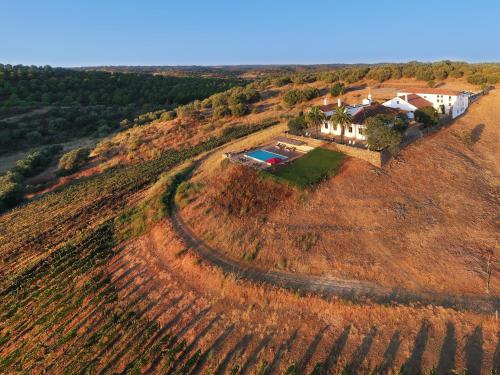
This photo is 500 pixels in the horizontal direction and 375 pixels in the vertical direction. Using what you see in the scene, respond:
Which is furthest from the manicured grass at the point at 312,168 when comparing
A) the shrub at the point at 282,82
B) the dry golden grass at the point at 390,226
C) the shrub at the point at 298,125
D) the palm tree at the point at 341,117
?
the shrub at the point at 282,82

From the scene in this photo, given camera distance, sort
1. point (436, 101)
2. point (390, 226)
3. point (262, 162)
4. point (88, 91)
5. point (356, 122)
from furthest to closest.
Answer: point (88, 91) < point (436, 101) < point (356, 122) < point (262, 162) < point (390, 226)

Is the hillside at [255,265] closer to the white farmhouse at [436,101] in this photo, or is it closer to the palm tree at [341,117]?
the palm tree at [341,117]

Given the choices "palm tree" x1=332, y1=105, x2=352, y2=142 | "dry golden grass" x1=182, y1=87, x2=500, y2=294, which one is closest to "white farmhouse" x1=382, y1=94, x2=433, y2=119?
"dry golden grass" x1=182, y1=87, x2=500, y2=294

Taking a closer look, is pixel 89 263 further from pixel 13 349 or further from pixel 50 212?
pixel 50 212

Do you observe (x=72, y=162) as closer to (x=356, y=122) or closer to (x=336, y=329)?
(x=356, y=122)

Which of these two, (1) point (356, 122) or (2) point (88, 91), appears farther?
(2) point (88, 91)

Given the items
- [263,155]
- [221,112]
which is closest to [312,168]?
[263,155]
